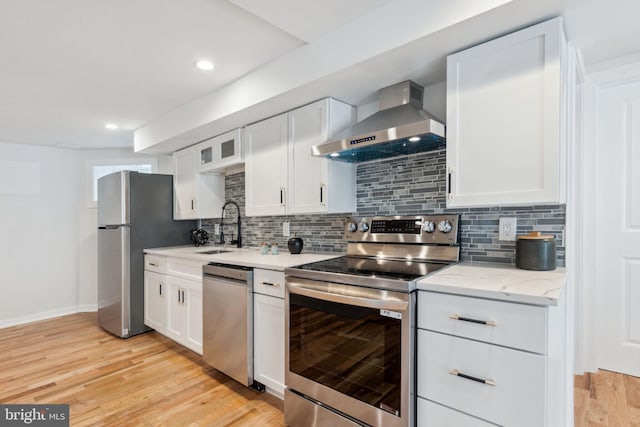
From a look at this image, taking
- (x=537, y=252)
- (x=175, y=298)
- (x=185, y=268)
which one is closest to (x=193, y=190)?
(x=185, y=268)

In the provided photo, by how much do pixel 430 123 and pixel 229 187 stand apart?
2.56 meters

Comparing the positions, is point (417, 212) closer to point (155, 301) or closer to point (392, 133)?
point (392, 133)

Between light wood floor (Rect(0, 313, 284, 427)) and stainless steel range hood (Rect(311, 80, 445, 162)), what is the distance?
1.69m

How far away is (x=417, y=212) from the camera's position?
7.00ft

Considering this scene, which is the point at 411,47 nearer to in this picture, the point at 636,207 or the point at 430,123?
the point at 430,123

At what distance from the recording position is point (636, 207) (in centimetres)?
225

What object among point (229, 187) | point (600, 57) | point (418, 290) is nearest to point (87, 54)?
point (229, 187)

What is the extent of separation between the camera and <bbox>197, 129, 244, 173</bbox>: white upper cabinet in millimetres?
2971

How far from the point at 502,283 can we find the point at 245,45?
1.93 m

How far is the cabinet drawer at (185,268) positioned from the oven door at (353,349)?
1132 millimetres

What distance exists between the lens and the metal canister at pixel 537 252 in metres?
1.54

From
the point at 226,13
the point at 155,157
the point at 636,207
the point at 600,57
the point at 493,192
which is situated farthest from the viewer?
the point at 155,157

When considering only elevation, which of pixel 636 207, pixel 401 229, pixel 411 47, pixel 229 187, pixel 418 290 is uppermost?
pixel 411 47

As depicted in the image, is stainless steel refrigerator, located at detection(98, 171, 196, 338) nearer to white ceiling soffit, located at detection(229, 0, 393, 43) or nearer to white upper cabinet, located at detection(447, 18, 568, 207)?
white ceiling soffit, located at detection(229, 0, 393, 43)
